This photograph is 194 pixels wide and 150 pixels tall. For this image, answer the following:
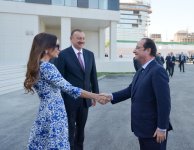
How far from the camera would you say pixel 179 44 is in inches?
2921

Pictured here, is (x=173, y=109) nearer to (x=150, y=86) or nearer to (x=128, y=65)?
(x=150, y=86)

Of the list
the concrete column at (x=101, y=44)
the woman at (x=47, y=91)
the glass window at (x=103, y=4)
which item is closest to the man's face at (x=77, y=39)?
the woman at (x=47, y=91)

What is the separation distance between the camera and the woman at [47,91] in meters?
3.31

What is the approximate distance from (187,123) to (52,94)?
16.9ft

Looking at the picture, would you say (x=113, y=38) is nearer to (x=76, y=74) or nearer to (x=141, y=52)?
(x=76, y=74)

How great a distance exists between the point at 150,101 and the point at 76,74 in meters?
1.59

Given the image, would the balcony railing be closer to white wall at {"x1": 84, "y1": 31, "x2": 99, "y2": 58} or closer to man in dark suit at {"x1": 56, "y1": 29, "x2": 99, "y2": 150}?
white wall at {"x1": 84, "y1": 31, "x2": 99, "y2": 58}

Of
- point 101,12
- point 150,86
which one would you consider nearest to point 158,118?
point 150,86

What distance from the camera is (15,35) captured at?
29.0 m

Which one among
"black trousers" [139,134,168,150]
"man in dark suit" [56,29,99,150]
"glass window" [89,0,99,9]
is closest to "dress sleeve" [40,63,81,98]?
"black trousers" [139,134,168,150]

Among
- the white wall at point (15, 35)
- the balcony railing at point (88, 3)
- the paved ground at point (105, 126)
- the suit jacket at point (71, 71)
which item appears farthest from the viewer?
the balcony railing at point (88, 3)

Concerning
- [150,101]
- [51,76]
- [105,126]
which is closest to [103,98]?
[150,101]

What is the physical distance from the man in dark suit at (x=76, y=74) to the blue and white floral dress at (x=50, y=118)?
124 cm

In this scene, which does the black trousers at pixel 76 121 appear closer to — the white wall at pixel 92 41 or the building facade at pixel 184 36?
the white wall at pixel 92 41
